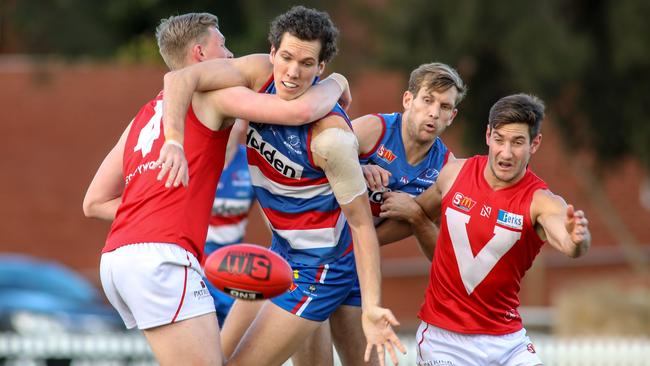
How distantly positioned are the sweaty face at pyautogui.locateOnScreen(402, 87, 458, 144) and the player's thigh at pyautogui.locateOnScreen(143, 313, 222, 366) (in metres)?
1.51

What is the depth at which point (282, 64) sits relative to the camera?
17.5 ft

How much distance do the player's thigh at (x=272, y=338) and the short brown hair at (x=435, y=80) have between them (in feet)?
4.37

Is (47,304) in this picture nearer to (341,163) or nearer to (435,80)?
(435,80)

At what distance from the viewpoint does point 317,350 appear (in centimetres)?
606

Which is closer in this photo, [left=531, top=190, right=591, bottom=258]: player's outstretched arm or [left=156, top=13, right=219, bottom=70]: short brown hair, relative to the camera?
[left=531, top=190, right=591, bottom=258]: player's outstretched arm

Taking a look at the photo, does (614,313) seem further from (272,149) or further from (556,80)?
(272,149)

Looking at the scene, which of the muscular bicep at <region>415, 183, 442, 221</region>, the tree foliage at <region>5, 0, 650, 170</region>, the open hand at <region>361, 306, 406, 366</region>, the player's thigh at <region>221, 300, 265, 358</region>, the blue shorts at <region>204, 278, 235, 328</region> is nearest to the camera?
the open hand at <region>361, 306, 406, 366</region>

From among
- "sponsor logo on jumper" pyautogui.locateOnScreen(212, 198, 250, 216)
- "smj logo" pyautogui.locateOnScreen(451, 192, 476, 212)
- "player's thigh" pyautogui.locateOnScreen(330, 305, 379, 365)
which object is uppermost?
"sponsor logo on jumper" pyautogui.locateOnScreen(212, 198, 250, 216)

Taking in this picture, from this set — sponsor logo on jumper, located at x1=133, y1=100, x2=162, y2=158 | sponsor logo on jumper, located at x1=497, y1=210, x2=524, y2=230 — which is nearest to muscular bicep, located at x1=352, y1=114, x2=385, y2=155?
sponsor logo on jumper, located at x1=497, y1=210, x2=524, y2=230

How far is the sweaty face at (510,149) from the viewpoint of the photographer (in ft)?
18.1

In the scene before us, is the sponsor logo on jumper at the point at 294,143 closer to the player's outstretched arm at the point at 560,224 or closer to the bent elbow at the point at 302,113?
the bent elbow at the point at 302,113

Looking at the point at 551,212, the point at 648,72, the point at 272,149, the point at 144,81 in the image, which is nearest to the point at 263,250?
the point at 272,149

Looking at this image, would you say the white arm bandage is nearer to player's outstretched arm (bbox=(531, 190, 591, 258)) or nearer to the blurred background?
player's outstretched arm (bbox=(531, 190, 591, 258))

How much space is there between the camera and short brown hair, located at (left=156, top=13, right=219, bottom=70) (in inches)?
221
